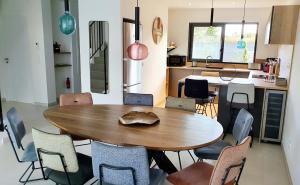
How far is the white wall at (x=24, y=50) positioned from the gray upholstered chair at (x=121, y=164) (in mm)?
4527

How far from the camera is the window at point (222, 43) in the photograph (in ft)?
22.1

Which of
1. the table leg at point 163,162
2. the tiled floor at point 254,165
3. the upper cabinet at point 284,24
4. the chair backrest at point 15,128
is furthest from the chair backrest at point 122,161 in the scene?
the upper cabinet at point 284,24

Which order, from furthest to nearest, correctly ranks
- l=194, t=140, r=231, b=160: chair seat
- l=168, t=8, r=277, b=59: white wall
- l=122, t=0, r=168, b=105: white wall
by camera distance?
1. l=168, t=8, r=277, b=59: white wall
2. l=122, t=0, r=168, b=105: white wall
3. l=194, t=140, r=231, b=160: chair seat

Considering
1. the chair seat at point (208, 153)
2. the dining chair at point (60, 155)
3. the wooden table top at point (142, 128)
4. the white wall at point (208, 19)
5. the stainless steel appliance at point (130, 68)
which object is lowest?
the chair seat at point (208, 153)

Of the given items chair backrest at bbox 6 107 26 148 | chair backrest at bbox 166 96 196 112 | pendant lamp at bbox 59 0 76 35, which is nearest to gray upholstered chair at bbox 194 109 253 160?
chair backrest at bbox 166 96 196 112

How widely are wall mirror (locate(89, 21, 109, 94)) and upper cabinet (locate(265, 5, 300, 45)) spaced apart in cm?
263

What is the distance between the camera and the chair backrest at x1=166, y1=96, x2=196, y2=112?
308 cm

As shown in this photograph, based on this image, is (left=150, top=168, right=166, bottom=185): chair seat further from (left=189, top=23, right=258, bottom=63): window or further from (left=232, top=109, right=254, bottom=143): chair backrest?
(left=189, top=23, right=258, bottom=63): window

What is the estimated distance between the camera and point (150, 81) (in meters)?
5.60

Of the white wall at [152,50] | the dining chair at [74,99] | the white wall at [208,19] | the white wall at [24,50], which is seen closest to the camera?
the dining chair at [74,99]

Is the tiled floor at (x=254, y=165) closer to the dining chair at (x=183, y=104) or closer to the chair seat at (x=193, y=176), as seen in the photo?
the dining chair at (x=183, y=104)

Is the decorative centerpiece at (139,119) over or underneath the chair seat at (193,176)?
over

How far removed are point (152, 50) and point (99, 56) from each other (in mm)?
1447

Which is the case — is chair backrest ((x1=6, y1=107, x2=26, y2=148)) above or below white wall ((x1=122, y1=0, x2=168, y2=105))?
below
